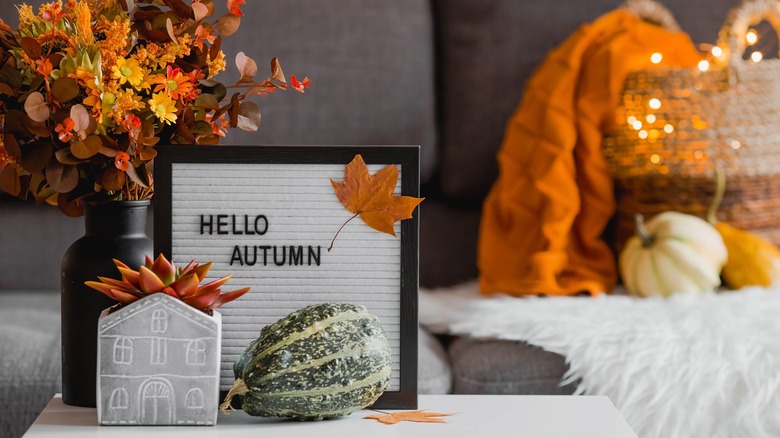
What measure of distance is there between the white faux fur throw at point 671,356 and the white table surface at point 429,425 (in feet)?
1.15

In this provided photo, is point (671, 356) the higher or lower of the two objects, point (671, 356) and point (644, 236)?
the lower

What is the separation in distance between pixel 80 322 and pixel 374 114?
98cm

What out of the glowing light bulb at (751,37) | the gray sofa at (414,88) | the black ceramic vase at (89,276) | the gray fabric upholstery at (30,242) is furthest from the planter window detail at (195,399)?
the glowing light bulb at (751,37)

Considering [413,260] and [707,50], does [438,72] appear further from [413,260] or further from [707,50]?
[413,260]

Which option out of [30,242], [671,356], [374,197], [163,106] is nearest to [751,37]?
[671,356]

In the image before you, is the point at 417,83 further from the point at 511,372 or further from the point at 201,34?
the point at 201,34

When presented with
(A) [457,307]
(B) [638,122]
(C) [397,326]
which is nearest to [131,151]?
(C) [397,326]

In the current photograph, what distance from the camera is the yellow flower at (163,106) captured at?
66cm

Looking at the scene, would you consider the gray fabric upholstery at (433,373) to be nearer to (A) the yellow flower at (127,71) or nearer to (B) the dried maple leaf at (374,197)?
(B) the dried maple leaf at (374,197)

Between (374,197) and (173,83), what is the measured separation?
0.18m

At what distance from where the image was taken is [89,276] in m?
0.72

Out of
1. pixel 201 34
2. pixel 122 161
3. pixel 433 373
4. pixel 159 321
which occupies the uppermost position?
pixel 201 34

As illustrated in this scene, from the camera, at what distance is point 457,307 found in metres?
1.40

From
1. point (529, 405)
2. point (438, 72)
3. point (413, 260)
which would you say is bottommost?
point (529, 405)
